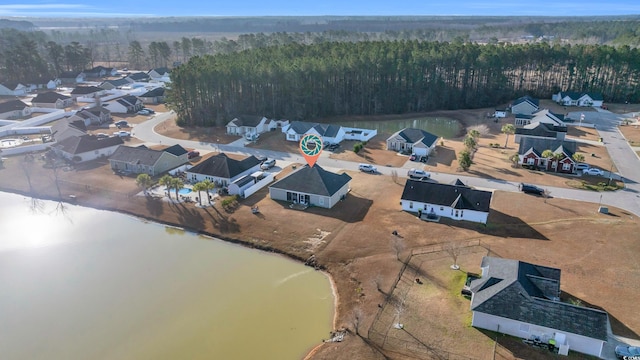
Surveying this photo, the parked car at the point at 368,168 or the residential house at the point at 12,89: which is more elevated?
the residential house at the point at 12,89

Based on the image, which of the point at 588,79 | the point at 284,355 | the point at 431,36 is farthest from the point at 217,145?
the point at 431,36

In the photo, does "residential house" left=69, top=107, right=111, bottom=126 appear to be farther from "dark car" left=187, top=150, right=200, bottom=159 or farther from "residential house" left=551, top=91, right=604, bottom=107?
"residential house" left=551, top=91, right=604, bottom=107

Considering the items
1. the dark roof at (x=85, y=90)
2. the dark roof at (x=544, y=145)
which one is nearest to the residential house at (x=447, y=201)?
the dark roof at (x=544, y=145)

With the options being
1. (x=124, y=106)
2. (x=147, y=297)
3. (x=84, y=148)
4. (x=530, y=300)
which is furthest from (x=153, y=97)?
(x=530, y=300)

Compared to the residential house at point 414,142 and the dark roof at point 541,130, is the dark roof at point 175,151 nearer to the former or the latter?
the residential house at point 414,142

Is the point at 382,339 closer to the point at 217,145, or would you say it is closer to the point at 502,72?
the point at 217,145

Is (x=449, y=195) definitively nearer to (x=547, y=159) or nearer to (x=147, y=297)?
(x=547, y=159)

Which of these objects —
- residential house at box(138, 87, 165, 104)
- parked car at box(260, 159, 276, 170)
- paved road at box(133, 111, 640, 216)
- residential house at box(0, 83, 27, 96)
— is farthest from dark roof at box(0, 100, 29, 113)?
parked car at box(260, 159, 276, 170)
